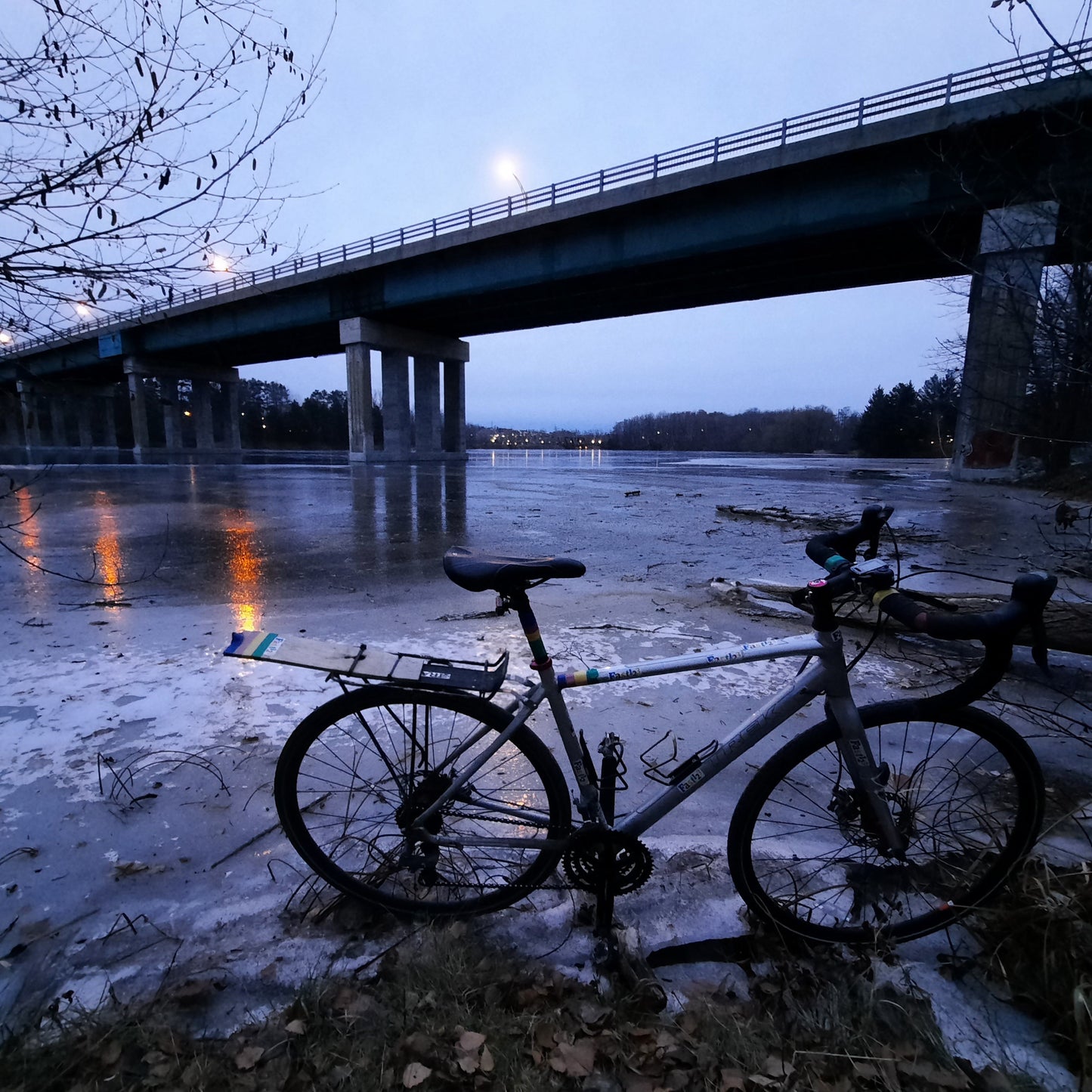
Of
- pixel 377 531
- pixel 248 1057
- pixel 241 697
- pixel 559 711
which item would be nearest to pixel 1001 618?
pixel 559 711

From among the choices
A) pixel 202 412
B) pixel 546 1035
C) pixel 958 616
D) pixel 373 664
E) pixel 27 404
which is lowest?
pixel 546 1035

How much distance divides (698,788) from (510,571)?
1.01m

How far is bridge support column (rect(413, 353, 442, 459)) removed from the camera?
38.5 m

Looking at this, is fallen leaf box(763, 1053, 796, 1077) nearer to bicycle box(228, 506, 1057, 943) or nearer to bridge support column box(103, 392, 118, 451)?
bicycle box(228, 506, 1057, 943)

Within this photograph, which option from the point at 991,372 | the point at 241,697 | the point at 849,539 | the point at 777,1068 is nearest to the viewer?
the point at 777,1068

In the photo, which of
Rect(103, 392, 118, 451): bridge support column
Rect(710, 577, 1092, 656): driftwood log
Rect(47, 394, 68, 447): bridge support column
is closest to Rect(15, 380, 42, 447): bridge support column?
Rect(710, 577, 1092, 656): driftwood log

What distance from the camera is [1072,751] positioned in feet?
9.22

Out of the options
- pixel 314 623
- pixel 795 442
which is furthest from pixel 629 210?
pixel 795 442

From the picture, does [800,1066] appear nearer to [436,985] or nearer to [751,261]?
[436,985]

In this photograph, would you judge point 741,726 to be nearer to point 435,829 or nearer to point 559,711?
point 559,711

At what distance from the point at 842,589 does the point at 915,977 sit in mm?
1196

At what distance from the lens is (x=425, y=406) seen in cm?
3866

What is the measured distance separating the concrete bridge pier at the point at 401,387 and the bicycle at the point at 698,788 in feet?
109

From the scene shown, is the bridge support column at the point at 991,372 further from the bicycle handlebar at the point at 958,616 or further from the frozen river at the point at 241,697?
the bicycle handlebar at the point at 958,616
